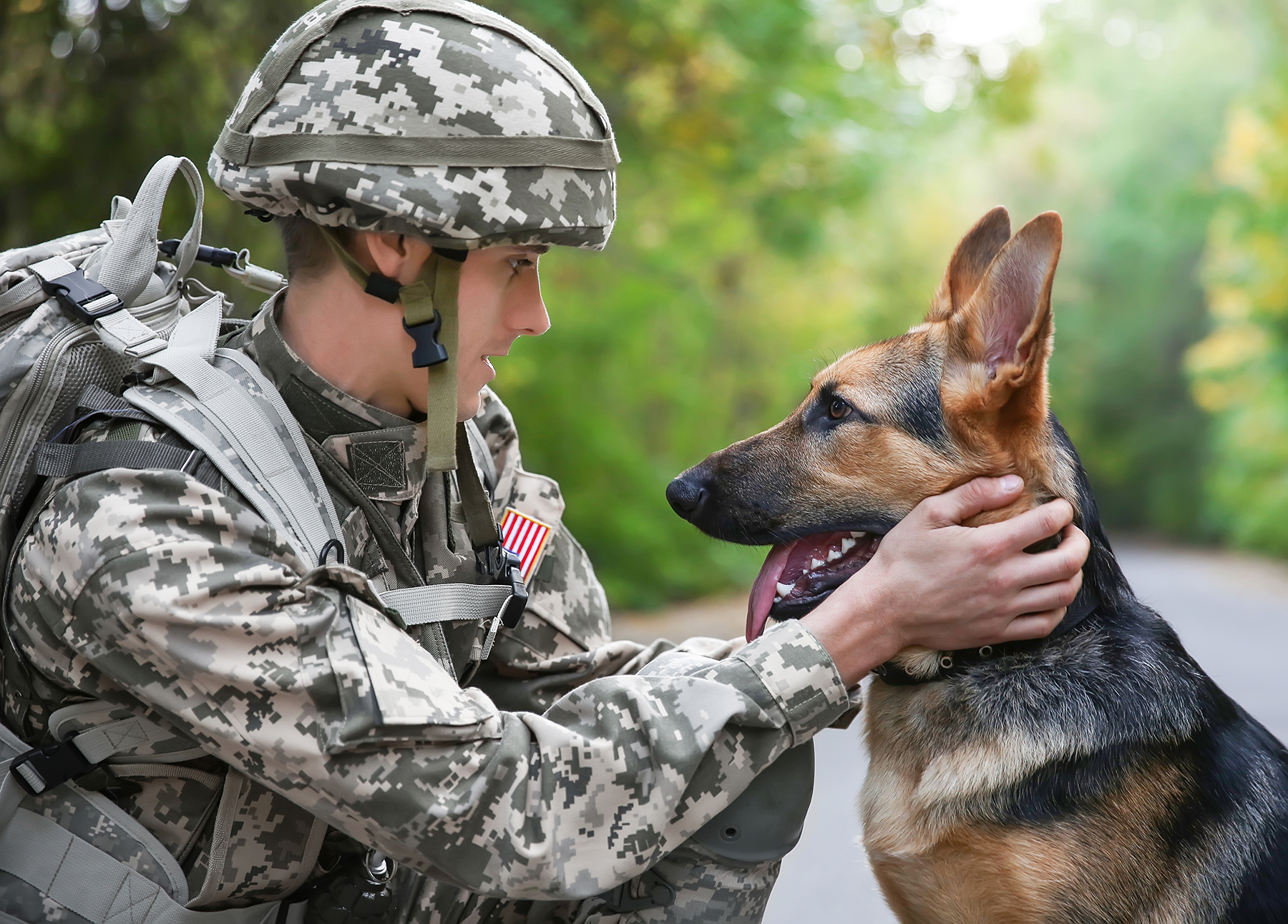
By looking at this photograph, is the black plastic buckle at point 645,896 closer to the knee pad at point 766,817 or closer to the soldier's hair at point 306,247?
the knee pad at point 766,817

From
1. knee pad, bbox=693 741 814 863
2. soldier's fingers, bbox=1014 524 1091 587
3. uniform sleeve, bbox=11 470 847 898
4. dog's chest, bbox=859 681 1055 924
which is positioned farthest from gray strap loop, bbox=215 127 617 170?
dog's chest, bbox=859 681 1055 924

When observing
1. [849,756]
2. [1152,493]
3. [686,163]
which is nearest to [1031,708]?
[849,756]

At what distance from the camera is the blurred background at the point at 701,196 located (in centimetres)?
641

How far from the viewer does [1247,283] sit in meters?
20.3

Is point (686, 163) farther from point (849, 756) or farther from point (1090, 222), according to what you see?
point (1090, 222)

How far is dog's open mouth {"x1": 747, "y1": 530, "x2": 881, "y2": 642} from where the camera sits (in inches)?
108

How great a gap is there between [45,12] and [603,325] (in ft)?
18.2

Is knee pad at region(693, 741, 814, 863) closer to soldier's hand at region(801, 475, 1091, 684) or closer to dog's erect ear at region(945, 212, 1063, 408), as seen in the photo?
soldier's hand at region(801, 475, 1091, 684)

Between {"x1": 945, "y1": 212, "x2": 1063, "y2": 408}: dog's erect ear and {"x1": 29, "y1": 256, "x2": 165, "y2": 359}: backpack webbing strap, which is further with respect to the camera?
{"x1": 945, "y1": 212, "x2": 1063, "y2": 408}: dog's erect ear

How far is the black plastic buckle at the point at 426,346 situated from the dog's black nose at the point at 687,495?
874 millimetres

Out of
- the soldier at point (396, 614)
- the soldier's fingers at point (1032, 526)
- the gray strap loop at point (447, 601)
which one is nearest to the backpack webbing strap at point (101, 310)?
the soldier at point (396, 614)

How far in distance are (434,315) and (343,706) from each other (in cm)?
87

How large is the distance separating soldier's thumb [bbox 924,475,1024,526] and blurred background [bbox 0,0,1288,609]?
0.86 metres

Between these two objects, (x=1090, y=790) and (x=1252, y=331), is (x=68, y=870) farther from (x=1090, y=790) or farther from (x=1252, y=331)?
(x=1252, y=331)
